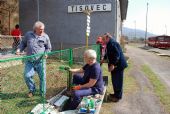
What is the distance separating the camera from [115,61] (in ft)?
30.2

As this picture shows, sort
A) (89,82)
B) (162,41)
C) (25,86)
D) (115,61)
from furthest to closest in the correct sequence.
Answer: (162,41) → (115,61) → (25,86) → (89,82)

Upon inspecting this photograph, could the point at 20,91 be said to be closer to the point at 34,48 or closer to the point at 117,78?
the point at 34,48

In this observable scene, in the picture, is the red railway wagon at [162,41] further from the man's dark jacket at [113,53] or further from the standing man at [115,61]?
the man's dark jacket at [113,53]

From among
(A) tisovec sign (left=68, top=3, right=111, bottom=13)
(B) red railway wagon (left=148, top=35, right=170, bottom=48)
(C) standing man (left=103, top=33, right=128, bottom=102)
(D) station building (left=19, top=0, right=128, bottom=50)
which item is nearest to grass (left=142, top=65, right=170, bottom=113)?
(C) standing man (left=103, top=33, right=128, bottom=102)

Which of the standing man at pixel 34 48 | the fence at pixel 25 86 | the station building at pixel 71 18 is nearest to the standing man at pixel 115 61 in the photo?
the fence at pixel 25 86

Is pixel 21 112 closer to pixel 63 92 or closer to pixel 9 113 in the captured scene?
pixel 9 113

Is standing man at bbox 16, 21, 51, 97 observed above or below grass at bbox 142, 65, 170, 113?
above

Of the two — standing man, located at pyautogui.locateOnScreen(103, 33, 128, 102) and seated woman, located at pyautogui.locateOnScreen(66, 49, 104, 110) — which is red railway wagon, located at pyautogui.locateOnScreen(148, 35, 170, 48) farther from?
seated woman, located at pyautogui.locateOnScreen(66, 49, 104, 110)

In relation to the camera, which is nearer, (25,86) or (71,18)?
(25,86)

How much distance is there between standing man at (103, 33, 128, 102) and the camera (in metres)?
9.18

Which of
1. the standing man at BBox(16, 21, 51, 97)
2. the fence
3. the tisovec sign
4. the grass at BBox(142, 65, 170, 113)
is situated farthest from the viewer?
the tisovec sign

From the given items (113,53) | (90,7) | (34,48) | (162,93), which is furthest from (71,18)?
(34,48)

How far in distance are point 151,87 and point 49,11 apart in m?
12.5

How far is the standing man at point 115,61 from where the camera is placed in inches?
361
